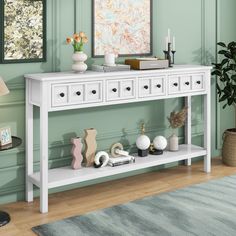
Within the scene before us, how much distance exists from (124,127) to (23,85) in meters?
1.05

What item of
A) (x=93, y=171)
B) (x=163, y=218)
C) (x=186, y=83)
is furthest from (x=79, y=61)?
(x=163, y=218)

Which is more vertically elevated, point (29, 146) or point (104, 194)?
point (29, 146)

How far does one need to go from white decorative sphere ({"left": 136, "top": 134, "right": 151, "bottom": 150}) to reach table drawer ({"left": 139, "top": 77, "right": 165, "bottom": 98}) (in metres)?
0.41

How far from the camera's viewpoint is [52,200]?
3.65 metres

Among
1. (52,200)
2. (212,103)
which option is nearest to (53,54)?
(52,200)

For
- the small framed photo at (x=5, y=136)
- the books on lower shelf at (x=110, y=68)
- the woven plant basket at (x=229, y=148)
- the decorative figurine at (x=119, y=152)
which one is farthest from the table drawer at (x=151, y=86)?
the small framed photo at (x=5, y=136)

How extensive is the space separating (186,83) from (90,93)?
101 cm

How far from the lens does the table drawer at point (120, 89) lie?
11.9 ft

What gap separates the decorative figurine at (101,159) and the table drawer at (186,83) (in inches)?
→ 30.5

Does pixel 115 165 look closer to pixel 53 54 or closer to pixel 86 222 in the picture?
pixel 86 222

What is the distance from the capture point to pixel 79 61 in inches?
141

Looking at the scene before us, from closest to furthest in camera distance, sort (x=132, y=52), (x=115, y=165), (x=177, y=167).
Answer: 1. (x=115, y=165)
2. (x=132, y=52)
3. (x=177, y=167)

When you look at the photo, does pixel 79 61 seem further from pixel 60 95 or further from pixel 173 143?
pixel 173 143

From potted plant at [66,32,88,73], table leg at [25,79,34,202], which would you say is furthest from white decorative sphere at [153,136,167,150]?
table leg at [25,79,34,202]
